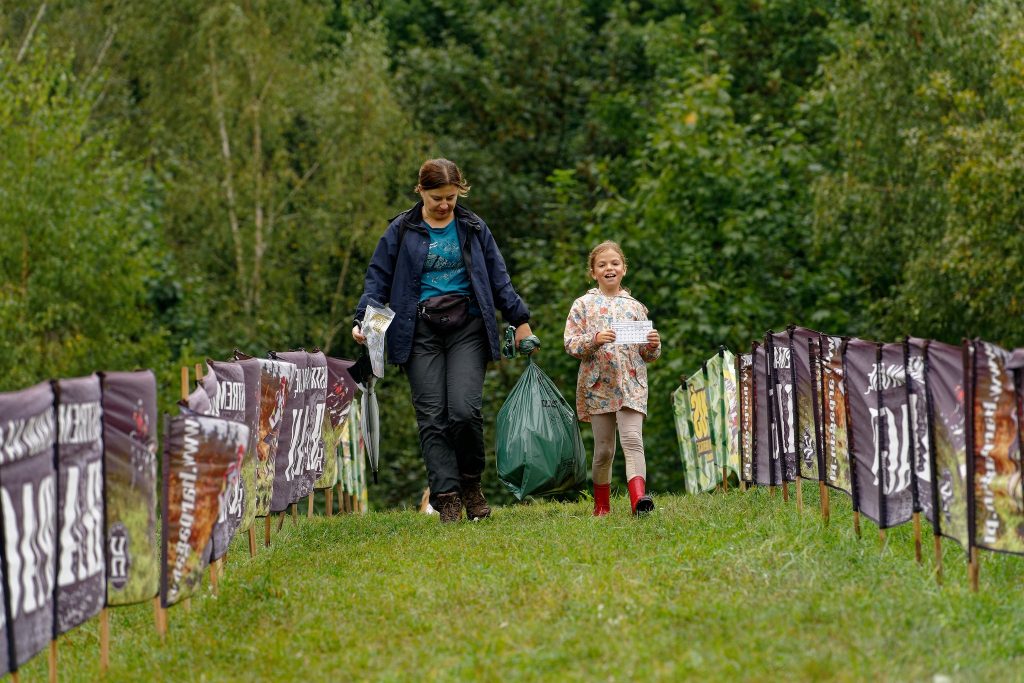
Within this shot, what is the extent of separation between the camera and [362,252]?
3838 cm

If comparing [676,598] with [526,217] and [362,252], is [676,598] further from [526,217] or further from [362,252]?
[362,252]

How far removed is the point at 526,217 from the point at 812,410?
87.5 feet

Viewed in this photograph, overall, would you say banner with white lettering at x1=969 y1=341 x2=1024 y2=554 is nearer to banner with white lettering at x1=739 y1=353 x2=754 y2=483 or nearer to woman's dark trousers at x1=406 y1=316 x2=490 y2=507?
woman's dark trousers at x1=406 y1=316 x2=490 y2=507

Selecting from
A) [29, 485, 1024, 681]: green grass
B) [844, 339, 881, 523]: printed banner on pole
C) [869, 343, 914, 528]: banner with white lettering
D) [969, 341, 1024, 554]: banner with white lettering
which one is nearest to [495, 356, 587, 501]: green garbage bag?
[29, 485, 1024, 681]: green grass

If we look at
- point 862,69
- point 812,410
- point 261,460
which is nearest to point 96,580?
Result: point 261,460

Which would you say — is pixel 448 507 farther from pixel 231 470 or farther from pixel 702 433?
pixel 702 433

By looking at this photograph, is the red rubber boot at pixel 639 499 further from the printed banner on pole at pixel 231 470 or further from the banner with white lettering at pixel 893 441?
the printed banner on pole at pixel 231 470

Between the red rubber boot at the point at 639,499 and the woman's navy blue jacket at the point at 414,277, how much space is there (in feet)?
3.63

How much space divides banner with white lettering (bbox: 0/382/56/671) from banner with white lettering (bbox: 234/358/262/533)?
2.39m

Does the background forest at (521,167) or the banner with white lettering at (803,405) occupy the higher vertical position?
the background forest at (521,167)

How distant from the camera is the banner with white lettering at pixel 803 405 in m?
8.90

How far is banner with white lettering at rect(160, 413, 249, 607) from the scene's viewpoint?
6387 mm

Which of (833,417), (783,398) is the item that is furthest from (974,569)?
(783,398)

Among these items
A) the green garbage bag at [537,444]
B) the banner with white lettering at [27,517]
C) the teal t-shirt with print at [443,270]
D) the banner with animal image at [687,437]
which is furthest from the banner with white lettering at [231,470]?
the banner with animal image at [687,437]
